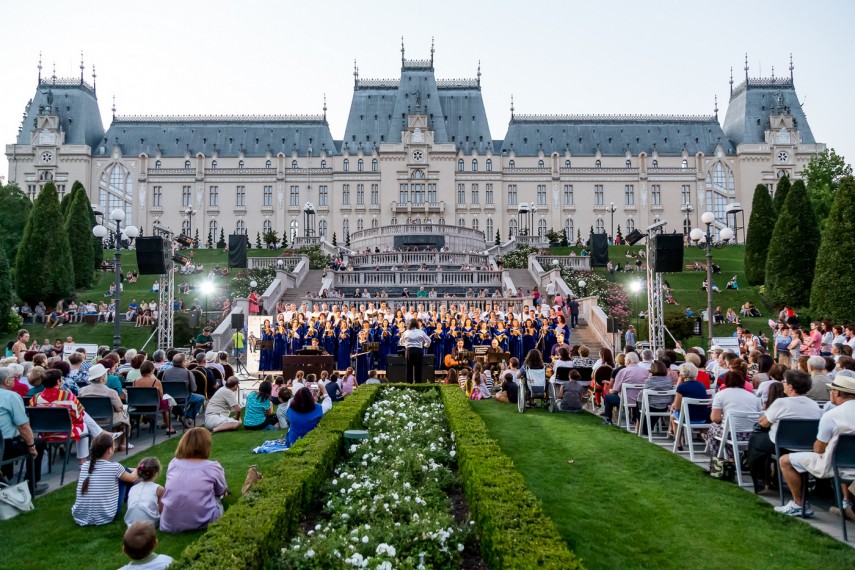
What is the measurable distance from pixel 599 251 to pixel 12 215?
3986cm

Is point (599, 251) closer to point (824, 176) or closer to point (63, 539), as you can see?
point (824, 176)

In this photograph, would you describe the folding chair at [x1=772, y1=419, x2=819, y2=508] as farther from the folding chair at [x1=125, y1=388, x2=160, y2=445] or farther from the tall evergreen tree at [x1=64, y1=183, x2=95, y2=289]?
the tall evergreen tree at [x1=64, y1=183, x2=95, y2=289]

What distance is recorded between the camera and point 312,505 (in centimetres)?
688

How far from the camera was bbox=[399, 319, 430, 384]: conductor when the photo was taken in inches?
641

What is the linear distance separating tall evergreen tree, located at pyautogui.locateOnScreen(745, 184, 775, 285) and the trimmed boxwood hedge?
3532 cm

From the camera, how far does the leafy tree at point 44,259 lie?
3394 centimetres

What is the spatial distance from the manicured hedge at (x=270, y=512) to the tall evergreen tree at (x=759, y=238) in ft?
118

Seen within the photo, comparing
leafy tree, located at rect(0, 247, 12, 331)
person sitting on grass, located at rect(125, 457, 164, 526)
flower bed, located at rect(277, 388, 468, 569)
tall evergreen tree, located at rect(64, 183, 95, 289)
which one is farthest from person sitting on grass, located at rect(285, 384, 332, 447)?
tall evergreen tree, located at rect(64, 183, 95, 289)

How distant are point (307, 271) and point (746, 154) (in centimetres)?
5251

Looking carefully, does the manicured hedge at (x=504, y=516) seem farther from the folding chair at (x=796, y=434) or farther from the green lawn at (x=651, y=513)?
the folding chair at (x=796, y=434)

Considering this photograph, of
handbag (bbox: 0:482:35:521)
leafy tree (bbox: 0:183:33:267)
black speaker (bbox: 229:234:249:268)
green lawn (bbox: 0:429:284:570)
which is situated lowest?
green lawn (bbox: 0:429:284:570)

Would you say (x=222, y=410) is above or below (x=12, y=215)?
below

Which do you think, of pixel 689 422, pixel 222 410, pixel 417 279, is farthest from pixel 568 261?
pixel 689 422

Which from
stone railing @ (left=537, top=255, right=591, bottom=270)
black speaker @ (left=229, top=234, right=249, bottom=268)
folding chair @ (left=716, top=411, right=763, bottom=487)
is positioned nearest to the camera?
folding chair @ (left=716, top=411, right=763, bottom=487)
